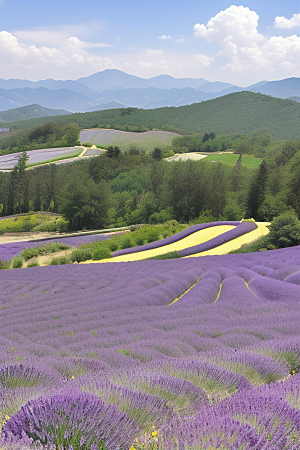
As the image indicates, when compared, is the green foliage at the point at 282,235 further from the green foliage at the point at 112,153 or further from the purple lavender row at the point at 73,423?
the green foliage at the point at 112,153

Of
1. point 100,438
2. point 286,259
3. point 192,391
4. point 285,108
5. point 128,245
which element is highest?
point 285,108

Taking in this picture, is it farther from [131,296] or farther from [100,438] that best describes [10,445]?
[131,296]

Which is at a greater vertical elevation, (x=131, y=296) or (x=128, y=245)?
(x=131, y=296)

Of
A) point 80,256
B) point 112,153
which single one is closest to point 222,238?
point 80,256

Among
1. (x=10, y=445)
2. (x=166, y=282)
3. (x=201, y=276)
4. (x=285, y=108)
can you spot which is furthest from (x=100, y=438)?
(x=285, y=108)

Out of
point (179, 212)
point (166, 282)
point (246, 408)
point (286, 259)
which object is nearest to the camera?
point (246, 408)

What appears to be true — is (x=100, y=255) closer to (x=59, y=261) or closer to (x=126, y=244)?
(x=59, y=261)
